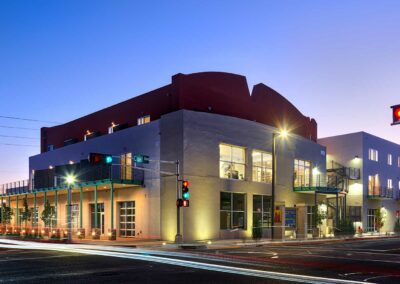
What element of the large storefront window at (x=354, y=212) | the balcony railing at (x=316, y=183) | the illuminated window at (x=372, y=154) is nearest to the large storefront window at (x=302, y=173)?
the balcony railing at (x=316, y=183)

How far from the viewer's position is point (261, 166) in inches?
1593

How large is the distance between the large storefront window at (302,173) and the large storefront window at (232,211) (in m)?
8.71

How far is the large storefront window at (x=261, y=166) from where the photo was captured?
39906mm

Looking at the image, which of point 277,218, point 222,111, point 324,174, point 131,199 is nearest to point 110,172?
point 131,199

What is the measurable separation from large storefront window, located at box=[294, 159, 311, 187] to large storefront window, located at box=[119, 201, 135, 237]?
16.3m

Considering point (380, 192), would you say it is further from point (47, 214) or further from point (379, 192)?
point (47, 214)

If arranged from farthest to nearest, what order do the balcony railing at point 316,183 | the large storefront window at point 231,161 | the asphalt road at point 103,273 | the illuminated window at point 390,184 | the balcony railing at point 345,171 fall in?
1. the illuminated window at point 390,184
2. the balcony railing at point 345,171
3. the balcony railing at point 316,183
4. the large storefront window at point 231,161
5. the asphalt road at point 103,273

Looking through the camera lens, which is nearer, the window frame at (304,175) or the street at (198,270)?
the street at (198,270)

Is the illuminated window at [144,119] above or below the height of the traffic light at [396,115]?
above

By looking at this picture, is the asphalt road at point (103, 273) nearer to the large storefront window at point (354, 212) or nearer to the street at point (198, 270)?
the street at point (198, 270)

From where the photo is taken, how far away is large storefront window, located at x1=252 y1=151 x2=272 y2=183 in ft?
131

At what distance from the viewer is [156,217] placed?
35.1 m

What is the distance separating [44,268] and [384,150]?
172 feet

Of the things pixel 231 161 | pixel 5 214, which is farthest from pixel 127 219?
pixel 5 214
